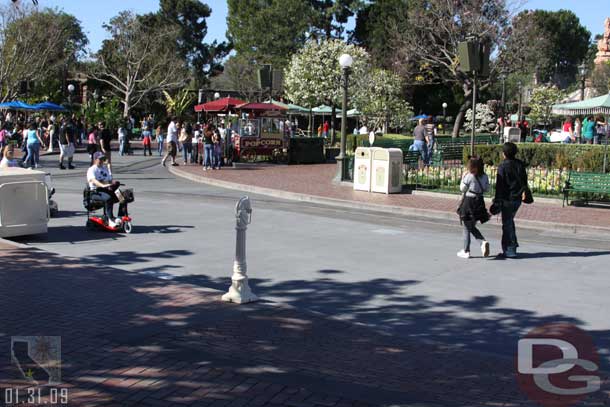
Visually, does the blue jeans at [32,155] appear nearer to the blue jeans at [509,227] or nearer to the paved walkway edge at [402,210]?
the paved walkway edge at [402,210]

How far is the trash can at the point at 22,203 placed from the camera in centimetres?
1087

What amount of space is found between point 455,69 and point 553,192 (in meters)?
21.6

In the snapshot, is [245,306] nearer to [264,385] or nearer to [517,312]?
[264,385]

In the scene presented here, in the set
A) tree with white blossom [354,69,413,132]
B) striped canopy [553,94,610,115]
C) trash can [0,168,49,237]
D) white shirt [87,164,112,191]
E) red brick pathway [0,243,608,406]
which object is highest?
tree with white blossom [354,69,413,132]

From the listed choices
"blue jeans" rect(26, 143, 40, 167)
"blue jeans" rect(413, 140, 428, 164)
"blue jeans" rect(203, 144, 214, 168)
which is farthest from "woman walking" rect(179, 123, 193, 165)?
"blue jeans" rect(413, 140, 428, 164)

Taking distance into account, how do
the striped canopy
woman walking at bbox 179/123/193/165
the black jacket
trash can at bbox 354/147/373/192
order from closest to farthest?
the black jacket, trash can at bbox 354/147/373/192, the striped canopy, woman walking at bbox 179/123/193/165

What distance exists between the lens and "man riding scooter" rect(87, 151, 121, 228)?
12.2 meters

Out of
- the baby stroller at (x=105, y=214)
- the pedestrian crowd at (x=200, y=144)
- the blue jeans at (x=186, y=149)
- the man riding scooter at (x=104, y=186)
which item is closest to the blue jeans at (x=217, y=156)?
the pedestrian crowd at (x=200, y=144)

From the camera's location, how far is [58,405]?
4.71 metres

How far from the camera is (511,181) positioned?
1050 cm

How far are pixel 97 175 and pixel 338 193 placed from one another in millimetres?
7327

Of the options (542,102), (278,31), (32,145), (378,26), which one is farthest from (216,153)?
(278,31)

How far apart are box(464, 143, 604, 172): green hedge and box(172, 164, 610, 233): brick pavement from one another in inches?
180

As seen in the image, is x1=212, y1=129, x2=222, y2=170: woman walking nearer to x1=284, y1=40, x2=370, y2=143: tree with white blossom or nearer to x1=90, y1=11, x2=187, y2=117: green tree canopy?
x1=284, y1=40, x2=370, y2=143: tree with white blossom
